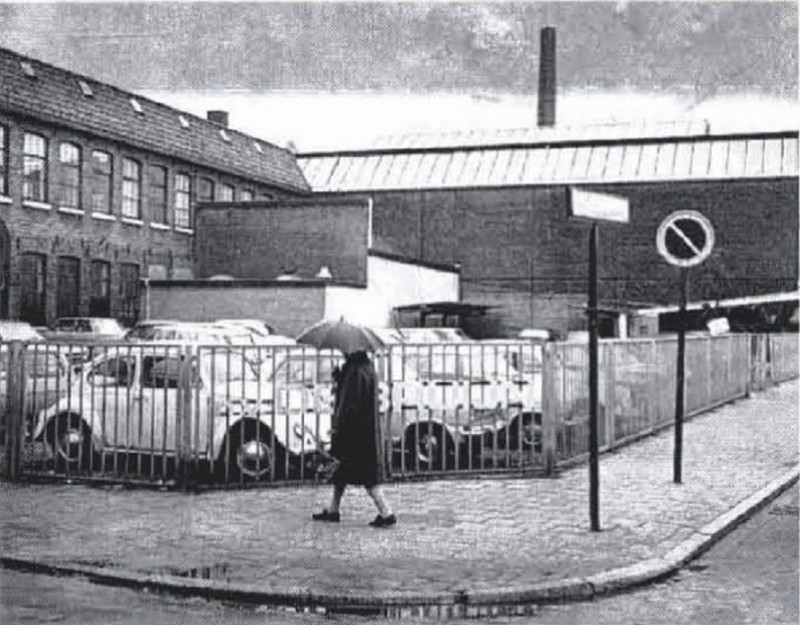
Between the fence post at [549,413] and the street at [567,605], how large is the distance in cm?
451

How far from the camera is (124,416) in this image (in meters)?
12.0

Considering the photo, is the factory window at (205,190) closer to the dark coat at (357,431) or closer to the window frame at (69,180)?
the window frame at (69,180)

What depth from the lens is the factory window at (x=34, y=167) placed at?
33594mm

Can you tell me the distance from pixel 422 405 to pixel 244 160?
36341mm

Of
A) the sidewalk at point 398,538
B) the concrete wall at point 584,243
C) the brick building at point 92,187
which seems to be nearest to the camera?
the sidewalk at point 398,538

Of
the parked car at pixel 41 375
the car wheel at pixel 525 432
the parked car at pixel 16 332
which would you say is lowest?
the car wheel at pixel 525 432

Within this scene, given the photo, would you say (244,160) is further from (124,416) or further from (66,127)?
(124,416)

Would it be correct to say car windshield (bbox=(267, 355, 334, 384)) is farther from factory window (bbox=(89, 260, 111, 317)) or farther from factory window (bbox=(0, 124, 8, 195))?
factory window (bbox=(89, 260, 111, 317))

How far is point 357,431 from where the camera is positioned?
9867mm

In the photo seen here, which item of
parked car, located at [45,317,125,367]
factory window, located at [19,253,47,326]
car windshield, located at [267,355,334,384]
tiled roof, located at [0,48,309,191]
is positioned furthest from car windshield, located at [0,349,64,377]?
tiled roof, located at [0,48,309,191]

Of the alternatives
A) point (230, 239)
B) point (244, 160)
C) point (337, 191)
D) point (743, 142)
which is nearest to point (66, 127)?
point (230, 239)

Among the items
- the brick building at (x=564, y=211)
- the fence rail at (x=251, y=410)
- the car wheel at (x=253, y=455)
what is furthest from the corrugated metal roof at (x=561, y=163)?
the car wheel at (x=253, y=455)

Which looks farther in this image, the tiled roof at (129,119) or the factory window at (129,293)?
the factory window at (129,293)

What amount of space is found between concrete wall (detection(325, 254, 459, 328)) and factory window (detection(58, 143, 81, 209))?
8.86 meters
